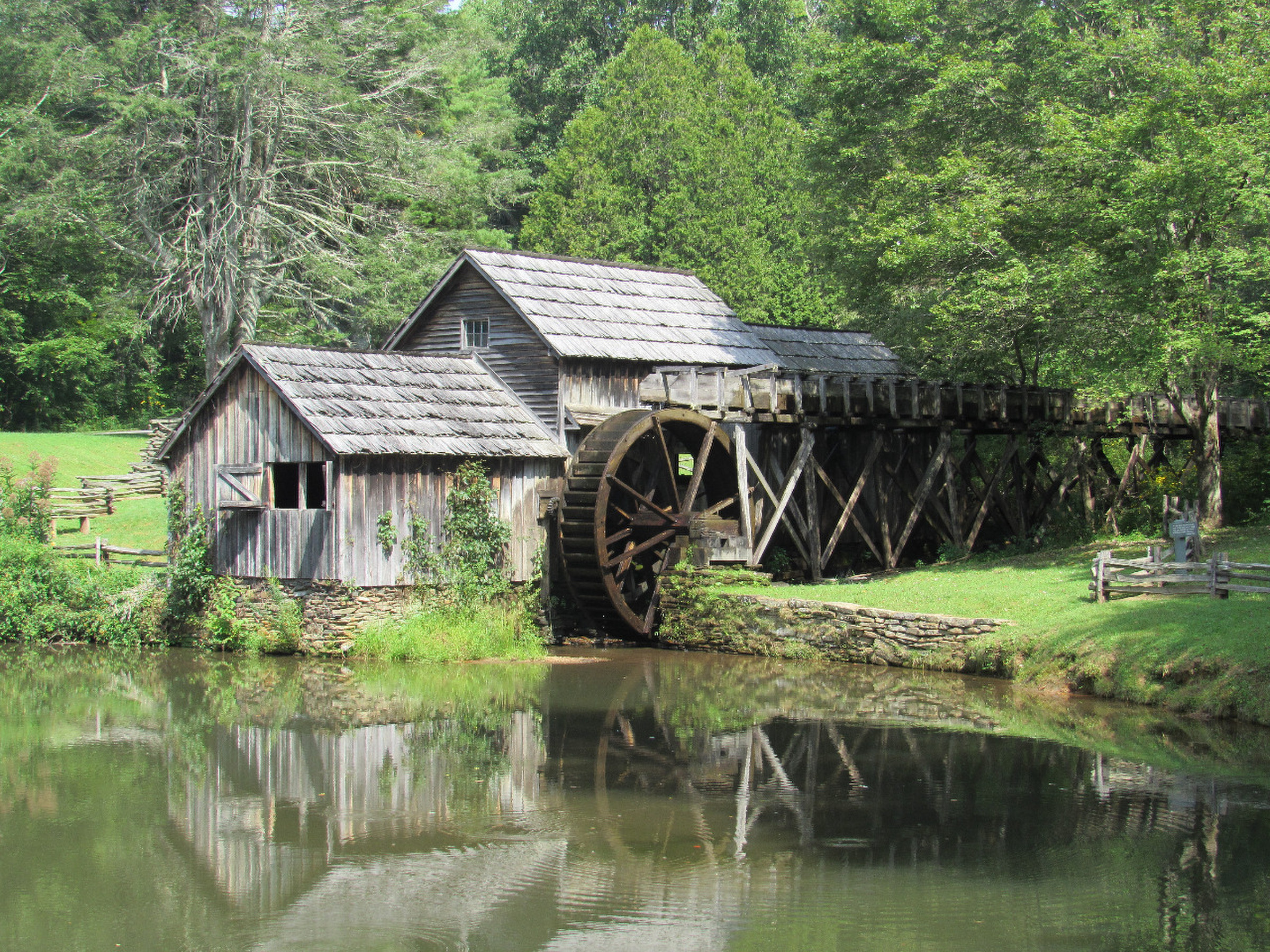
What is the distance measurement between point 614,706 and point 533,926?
718cm

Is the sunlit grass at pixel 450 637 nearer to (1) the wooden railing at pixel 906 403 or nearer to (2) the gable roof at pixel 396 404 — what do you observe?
(2) the gable roof at pixel 396 404

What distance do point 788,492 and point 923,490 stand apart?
11.9 ft

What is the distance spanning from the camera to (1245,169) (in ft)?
65.1

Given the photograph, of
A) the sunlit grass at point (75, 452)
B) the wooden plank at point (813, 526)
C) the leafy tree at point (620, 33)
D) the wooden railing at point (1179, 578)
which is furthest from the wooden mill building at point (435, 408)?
the leafy tree at point (620, 33)

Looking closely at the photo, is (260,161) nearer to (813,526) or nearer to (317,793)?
(813,526)

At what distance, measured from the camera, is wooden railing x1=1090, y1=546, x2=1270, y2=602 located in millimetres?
15797

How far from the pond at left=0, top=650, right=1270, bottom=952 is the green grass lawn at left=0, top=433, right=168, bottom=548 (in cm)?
1133

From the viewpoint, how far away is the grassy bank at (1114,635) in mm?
13719

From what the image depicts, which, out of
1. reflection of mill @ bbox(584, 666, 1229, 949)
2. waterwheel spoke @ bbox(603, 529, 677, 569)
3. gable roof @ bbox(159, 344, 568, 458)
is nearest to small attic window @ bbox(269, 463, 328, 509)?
gable roof @ bbox(159, 344, 568, 458)

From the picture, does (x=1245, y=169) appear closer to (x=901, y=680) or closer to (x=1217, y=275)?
(x=1217, y=275)

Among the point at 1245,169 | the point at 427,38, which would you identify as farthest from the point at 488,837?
the point at 427,38

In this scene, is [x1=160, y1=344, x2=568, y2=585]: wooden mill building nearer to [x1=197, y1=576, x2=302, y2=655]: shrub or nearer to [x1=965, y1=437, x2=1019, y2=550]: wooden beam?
[x1=197, y1=576, x2=302, y2=655]: shrub

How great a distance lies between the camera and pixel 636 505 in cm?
2253

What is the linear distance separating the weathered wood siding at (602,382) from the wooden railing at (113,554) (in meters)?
7.45
